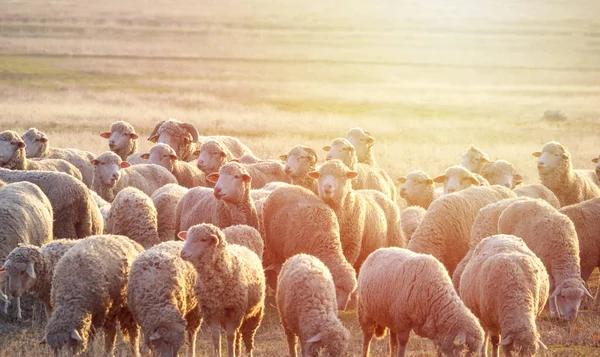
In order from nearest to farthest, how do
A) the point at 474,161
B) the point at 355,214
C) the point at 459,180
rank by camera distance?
the point at 355,214 → the point at 459,180 → the point at 474,161

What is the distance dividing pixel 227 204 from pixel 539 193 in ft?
19.8

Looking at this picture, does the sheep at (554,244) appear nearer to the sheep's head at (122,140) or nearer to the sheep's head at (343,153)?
the sheep's head at (343,153)

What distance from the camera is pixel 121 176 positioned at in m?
15.8

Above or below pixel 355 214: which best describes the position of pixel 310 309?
below

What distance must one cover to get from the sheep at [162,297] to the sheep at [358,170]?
5.89 metres

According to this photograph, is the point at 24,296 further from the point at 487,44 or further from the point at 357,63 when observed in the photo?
the point at 487,44

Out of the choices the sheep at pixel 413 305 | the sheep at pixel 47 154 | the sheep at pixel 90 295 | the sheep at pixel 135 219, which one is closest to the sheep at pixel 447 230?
the sheep at pixel 413 305

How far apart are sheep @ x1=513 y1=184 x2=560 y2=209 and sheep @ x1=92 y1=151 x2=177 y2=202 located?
584 centimetres

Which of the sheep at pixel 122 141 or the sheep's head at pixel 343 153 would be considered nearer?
the sheep's head at pixel 343 153

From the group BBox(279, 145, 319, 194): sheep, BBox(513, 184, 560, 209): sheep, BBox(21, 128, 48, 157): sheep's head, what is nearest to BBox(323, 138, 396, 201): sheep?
BBox(279, 145, 319, 194): sheep

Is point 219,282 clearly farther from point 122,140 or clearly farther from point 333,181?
point 122,140

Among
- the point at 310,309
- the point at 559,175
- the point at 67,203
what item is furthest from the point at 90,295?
the point at 559,175

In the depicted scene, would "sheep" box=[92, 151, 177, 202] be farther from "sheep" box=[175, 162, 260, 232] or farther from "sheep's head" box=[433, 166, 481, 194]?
"sheep's head" box=[433, 166, 481, 194]

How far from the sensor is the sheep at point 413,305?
8.94 metres
